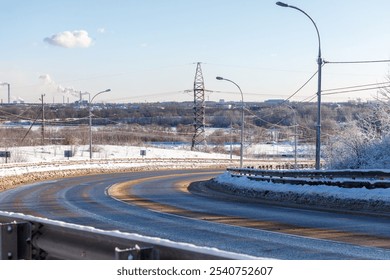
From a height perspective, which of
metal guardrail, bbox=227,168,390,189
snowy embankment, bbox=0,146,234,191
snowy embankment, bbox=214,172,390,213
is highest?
metal guardrail, bbox=227,168,390,189

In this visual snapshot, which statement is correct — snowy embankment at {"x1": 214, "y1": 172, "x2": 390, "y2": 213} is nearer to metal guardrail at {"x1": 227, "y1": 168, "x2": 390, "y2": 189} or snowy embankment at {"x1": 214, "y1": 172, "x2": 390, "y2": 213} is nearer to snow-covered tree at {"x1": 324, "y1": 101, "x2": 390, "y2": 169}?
metal guardrail at {"x1": 227, "y1": 168, "x2": 390, "y2": 189}

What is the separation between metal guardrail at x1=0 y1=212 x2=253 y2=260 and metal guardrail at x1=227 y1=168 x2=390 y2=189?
1615cm

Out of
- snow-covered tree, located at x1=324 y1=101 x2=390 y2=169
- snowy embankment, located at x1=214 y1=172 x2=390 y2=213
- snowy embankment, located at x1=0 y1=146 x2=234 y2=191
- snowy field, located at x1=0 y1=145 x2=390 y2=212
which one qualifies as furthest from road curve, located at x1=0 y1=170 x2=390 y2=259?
snowy embankment, located at x1=0 y1=146 x2=234 y2=191

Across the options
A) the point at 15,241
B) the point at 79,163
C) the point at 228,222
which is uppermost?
the point at 15,241

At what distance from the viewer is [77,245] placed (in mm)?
5902

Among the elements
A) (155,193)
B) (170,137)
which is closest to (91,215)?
(155,193)

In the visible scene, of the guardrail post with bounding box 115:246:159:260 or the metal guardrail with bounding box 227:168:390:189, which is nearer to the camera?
the guardrail post with bounding box 115:246:159:260

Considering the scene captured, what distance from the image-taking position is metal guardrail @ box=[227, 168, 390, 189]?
21.2m

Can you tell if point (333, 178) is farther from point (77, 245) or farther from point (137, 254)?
point (137, 254)

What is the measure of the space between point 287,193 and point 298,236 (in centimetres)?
1094

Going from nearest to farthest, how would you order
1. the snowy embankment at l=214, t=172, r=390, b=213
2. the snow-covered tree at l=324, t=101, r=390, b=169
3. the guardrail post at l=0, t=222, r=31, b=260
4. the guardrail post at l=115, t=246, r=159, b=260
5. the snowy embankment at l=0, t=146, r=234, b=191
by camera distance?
the guardrail post at l=115, t=246, r=159, b=260 < the guardrail post at l=0, t=222, r=31, b=260 < the snowy embankment at l=214, t=172, r=390, b=213 < the snow-covered tree at l=324, t=101, r=390, b=169 < the snowy embankment at l=0, t=146, r=234, b=191

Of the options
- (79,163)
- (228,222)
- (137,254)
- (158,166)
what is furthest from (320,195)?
(158,166)

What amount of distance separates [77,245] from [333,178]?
19281mm

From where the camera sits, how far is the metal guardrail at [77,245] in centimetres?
487
